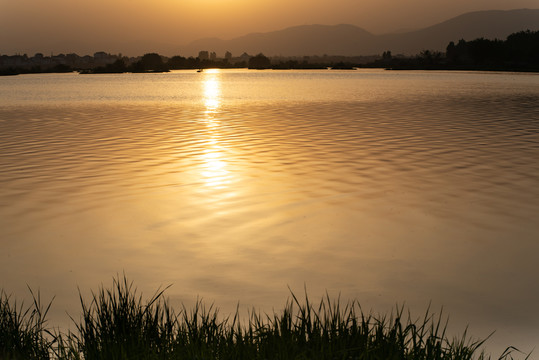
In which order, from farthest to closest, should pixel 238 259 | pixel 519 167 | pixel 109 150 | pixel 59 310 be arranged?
pixel 109 150, pixel 519 167, pixel 238 259, pixel 59 310

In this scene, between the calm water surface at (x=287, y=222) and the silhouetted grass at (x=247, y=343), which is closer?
the silhouetted grass at (x=247, y=343)

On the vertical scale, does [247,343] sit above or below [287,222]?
above

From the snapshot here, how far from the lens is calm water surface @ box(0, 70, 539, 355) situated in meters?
11.7

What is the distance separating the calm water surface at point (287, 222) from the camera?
1171cm

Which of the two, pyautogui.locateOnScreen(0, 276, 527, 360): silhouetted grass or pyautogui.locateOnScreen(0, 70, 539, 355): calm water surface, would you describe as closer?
pyautogui.locateOnScreen(0, 276, 527, 360): silhouetted grass

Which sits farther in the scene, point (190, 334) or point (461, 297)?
point (461, 297)

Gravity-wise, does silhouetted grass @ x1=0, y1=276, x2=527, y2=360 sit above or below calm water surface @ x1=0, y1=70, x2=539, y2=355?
above

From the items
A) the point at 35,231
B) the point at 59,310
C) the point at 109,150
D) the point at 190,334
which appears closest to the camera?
the point at 190,334

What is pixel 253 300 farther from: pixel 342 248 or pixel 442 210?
pixel 442 210

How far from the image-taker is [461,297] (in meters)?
11.3

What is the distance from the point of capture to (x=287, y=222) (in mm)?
16172

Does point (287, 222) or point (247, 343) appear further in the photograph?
point (287, 222)

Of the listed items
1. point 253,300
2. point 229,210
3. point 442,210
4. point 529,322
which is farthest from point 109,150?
point 529,322

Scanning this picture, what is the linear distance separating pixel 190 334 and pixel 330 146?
23645 millimetres
